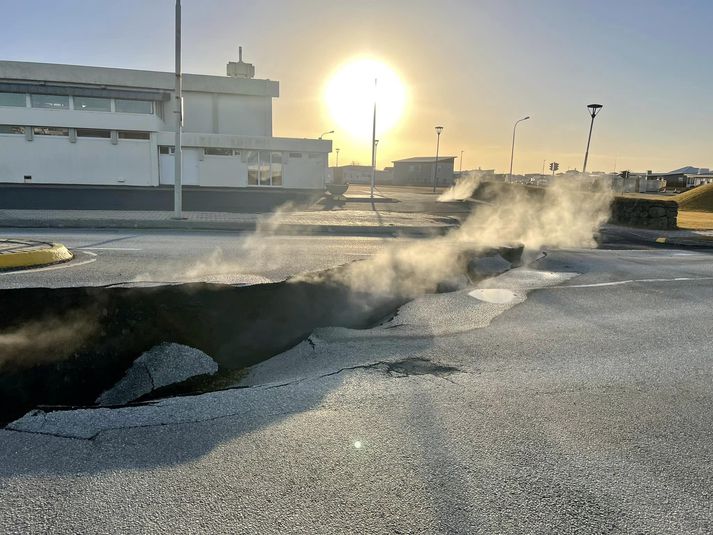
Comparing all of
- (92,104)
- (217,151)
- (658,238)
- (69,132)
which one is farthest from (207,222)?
(92,104)

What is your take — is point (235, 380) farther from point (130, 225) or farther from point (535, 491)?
point (130, 225)

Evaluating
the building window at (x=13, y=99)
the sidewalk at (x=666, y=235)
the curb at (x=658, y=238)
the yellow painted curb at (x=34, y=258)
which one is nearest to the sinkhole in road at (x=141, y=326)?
the yellow painted curb at (x=34, y=258)

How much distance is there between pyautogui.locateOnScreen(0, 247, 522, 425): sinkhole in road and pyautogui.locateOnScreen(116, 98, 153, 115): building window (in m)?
29.4

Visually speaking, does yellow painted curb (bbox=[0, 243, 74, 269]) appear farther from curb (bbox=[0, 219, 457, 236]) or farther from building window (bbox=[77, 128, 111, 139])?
building window (bbox=[77, 128, 111, 139])

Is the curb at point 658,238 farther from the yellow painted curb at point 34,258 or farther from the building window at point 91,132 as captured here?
the building window at point 91,132

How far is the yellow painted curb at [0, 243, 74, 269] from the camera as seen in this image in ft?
23.8

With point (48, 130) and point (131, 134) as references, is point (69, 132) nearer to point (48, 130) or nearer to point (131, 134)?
point (48, 130)

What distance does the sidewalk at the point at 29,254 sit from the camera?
731cm

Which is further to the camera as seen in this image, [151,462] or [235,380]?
[235,380]

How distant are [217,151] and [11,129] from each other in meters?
11.9

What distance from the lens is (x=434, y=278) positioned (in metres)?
7.49

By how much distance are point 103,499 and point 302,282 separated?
14.4ft

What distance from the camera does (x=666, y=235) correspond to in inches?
627

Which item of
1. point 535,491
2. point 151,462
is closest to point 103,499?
point 151,462
